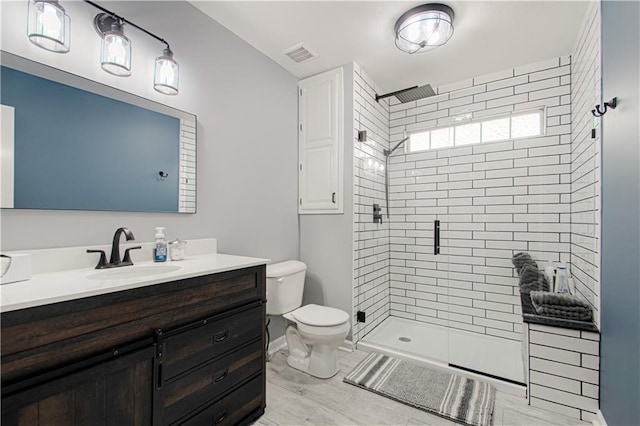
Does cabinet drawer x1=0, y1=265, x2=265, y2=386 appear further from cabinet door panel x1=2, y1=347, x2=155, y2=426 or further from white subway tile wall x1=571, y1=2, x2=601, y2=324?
white subway tile wall x1=571, y1=2, x2=601, y2=324

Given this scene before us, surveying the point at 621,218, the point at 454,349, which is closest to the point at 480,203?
the point at 454,349

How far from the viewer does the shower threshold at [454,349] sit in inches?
81.3

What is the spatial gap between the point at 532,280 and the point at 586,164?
3.21 feet

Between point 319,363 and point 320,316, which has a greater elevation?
point 320,316

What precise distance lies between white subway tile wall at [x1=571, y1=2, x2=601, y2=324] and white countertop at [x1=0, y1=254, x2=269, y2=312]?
2.14 m

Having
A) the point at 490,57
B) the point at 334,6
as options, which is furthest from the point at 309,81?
the point at 490,57

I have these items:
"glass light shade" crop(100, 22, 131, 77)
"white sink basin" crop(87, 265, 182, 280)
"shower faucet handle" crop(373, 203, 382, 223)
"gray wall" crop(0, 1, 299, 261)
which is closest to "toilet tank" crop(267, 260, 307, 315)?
"gray wall" crop(0, 1, 299, 261)

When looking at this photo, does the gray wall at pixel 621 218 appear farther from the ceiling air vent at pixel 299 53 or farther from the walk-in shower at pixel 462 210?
the ceiling air vent at pixel 299 53

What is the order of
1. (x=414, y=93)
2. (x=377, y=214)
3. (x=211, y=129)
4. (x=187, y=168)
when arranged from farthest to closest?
(x=377, y=214)
(x=414, y=93)
(x=211, y=129)
(x=187, y=168)

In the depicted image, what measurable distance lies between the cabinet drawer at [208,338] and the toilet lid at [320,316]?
0.49 metres

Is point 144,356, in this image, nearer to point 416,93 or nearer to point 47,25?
point 47,25

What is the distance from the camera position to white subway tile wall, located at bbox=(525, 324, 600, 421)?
162cm

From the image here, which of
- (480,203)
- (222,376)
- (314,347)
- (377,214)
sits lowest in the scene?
(314,347)

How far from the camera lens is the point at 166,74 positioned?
1.67 metres
